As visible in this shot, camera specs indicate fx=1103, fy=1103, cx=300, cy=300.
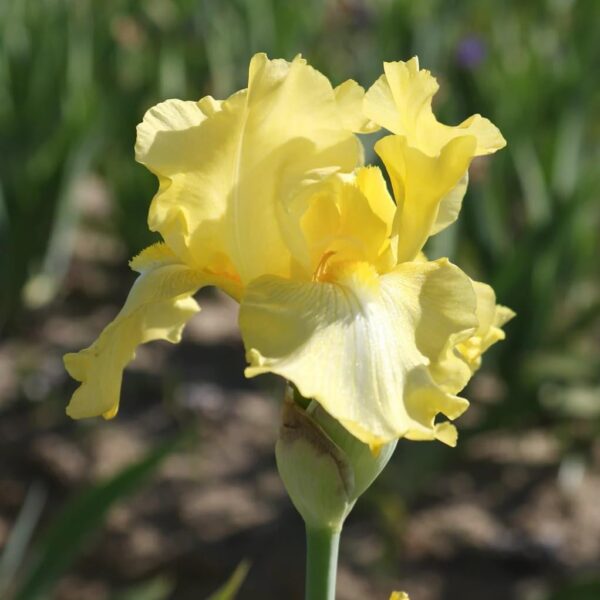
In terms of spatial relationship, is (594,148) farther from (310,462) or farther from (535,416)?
(310,462)

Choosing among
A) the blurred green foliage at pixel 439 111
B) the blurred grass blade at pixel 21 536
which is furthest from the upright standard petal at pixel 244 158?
the blurred green foliage at pixel 439 111

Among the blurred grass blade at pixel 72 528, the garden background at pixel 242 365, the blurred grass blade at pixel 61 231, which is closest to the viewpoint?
the blurred grass blade at pixel 72 528

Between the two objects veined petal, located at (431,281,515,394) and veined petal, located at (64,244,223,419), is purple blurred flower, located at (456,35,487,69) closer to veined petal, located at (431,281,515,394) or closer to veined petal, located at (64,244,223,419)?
veined petal, located at (431,281,515,394)

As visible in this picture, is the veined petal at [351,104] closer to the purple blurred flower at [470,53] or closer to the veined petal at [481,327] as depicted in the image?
the veined petal at [481,327]

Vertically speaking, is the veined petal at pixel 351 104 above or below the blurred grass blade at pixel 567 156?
above

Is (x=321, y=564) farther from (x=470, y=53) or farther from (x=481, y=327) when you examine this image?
(x=470, y=53)

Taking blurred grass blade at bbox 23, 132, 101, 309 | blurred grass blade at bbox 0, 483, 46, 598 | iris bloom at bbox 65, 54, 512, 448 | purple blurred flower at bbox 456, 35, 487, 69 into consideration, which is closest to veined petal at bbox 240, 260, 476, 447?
iris bloom at bbox 65, 54, 512, 448

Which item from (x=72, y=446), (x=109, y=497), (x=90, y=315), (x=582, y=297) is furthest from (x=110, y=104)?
(x=109, y=497)
